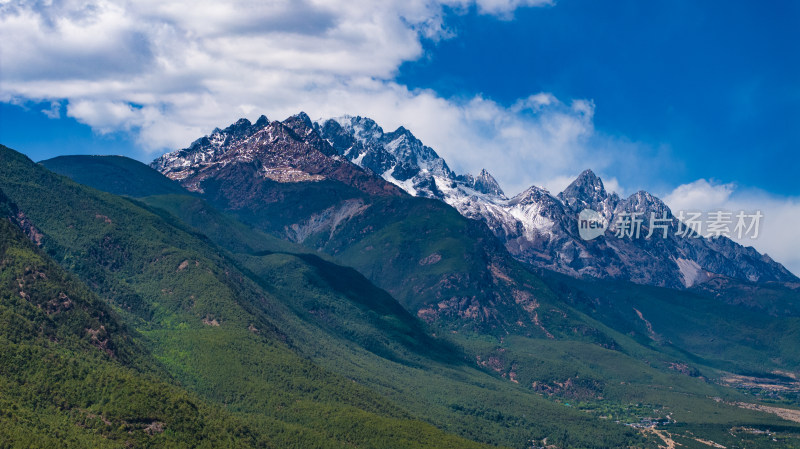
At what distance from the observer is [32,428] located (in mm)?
192875

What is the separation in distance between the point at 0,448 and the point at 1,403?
1939 cm

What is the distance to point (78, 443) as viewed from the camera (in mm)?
197500

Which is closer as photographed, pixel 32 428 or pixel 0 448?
pixel 0 448

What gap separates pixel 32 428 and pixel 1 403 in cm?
1071

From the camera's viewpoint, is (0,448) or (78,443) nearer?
(0,448)

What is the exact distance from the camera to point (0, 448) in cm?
18000

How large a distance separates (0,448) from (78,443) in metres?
20.3

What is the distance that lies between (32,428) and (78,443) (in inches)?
421

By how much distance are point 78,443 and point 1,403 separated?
64.2 ft

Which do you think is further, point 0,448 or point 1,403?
point 1,403
